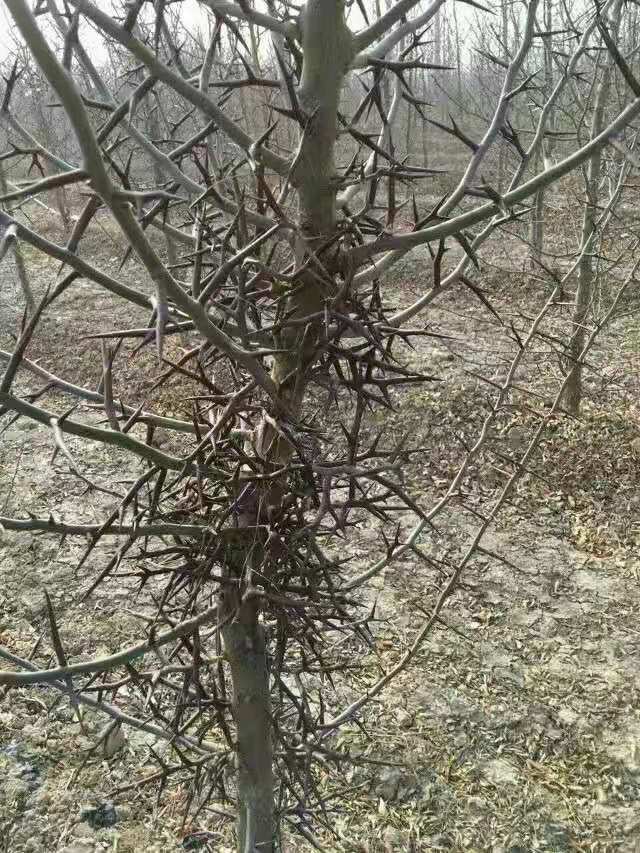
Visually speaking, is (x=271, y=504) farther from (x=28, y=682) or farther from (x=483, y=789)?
(x=483, y=789)

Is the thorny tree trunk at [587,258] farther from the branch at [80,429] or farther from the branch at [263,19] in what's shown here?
the branch at [80,429]

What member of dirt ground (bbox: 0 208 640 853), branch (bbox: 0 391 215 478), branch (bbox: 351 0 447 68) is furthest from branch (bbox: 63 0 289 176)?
dirt ground (bbox: 0 208 640 853)

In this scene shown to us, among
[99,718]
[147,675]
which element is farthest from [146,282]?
[147,675]

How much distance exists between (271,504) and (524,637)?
150 inches

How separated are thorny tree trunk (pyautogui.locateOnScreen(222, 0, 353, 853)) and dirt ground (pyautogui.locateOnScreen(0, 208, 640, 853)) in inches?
15.3

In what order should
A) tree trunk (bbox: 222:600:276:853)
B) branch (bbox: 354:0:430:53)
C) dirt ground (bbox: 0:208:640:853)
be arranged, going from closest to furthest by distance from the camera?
1. branch (bbox: 354:0:430:53)
2. tree trunk (bbox: 222:600:276:853)
3. dirt ground (bbox: 0:208:640:853)

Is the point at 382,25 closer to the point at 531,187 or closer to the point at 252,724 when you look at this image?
the point at 531,187

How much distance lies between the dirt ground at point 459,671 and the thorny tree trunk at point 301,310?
39cm

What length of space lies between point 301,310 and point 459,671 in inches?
145

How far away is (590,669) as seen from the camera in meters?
4.38

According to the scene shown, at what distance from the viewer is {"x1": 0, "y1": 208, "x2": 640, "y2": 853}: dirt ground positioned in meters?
3.35

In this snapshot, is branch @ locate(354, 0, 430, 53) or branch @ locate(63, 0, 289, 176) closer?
branch @ locate(63, 0, 289, 176)

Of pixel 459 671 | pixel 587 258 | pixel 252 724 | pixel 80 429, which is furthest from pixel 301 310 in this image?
pixel 587 258

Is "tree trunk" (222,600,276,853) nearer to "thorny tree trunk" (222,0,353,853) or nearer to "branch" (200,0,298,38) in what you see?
"thorny tree trunk" (222,0,353,853)
